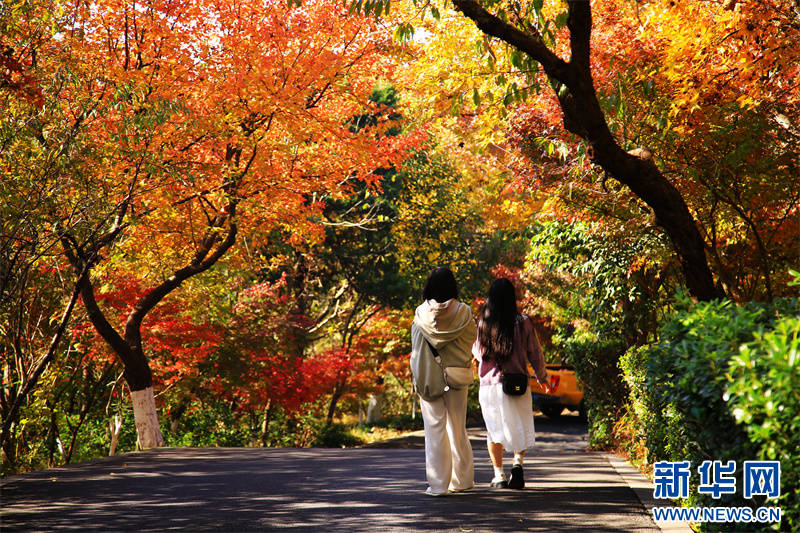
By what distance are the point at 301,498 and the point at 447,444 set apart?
4.53ft

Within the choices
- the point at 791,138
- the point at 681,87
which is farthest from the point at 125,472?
the point at 791,138

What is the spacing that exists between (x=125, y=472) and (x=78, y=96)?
16.5 feet

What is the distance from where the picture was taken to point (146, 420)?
12.6 m

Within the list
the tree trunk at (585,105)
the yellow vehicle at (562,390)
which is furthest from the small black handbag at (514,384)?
the yellow vehicle at (562,390)

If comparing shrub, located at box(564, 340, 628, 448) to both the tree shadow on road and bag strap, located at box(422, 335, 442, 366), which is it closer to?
the tree shadow on road

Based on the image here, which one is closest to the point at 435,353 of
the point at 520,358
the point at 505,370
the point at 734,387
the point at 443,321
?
the point at 443,321

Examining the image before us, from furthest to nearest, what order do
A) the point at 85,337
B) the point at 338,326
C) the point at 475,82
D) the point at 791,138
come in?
the point at 338,326, the point at 85,337, the point at 475,82, the point at 791,138

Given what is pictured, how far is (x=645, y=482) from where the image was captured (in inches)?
302

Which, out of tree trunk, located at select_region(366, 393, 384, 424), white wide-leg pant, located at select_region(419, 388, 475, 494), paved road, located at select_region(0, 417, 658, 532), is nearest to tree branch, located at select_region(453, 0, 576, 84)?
white wide-leg pant, located at select_region(419, 388, 475, 494)

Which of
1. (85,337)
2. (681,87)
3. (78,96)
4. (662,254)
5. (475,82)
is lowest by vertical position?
(85,337)

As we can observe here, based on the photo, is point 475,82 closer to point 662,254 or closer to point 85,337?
point 662,254

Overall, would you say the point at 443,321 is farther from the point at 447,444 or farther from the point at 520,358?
the point at 447,444

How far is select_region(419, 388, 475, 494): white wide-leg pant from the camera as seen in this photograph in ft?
22.6

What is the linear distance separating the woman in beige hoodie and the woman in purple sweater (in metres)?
0.38
